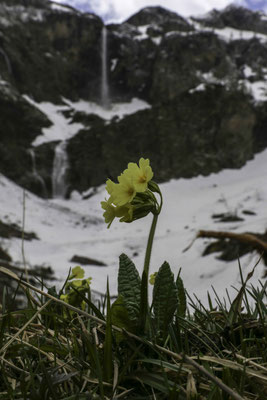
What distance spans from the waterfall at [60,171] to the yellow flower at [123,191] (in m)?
23.4

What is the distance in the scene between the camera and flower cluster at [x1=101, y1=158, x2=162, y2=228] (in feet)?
2.56

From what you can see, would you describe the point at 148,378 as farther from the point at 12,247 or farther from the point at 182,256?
the point at 12,247

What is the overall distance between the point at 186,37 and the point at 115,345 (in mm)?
46035

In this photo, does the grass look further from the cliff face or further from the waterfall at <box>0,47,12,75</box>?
the waterfall at <box>0,47,12,75</box>

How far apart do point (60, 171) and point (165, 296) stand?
987 inches

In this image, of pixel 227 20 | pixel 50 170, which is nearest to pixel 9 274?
pixel 50 170

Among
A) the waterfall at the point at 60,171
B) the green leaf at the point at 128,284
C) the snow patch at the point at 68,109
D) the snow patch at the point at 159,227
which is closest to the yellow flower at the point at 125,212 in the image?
the green leaf at the point at 128,284

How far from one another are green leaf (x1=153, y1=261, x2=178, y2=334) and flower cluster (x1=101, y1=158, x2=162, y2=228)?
0.47 ft

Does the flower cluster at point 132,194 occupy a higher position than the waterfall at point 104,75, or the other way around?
the waterfall at point 104,75

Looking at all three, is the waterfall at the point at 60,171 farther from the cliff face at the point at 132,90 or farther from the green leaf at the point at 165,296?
the green leaf at the point at 165,296

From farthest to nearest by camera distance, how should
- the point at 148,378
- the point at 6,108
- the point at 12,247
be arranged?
1. the point at 6,108
2. the point at 12,247
3. the point at 148,378

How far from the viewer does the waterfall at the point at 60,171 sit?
23953mm

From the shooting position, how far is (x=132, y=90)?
136 ft

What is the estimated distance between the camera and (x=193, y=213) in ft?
62.5
